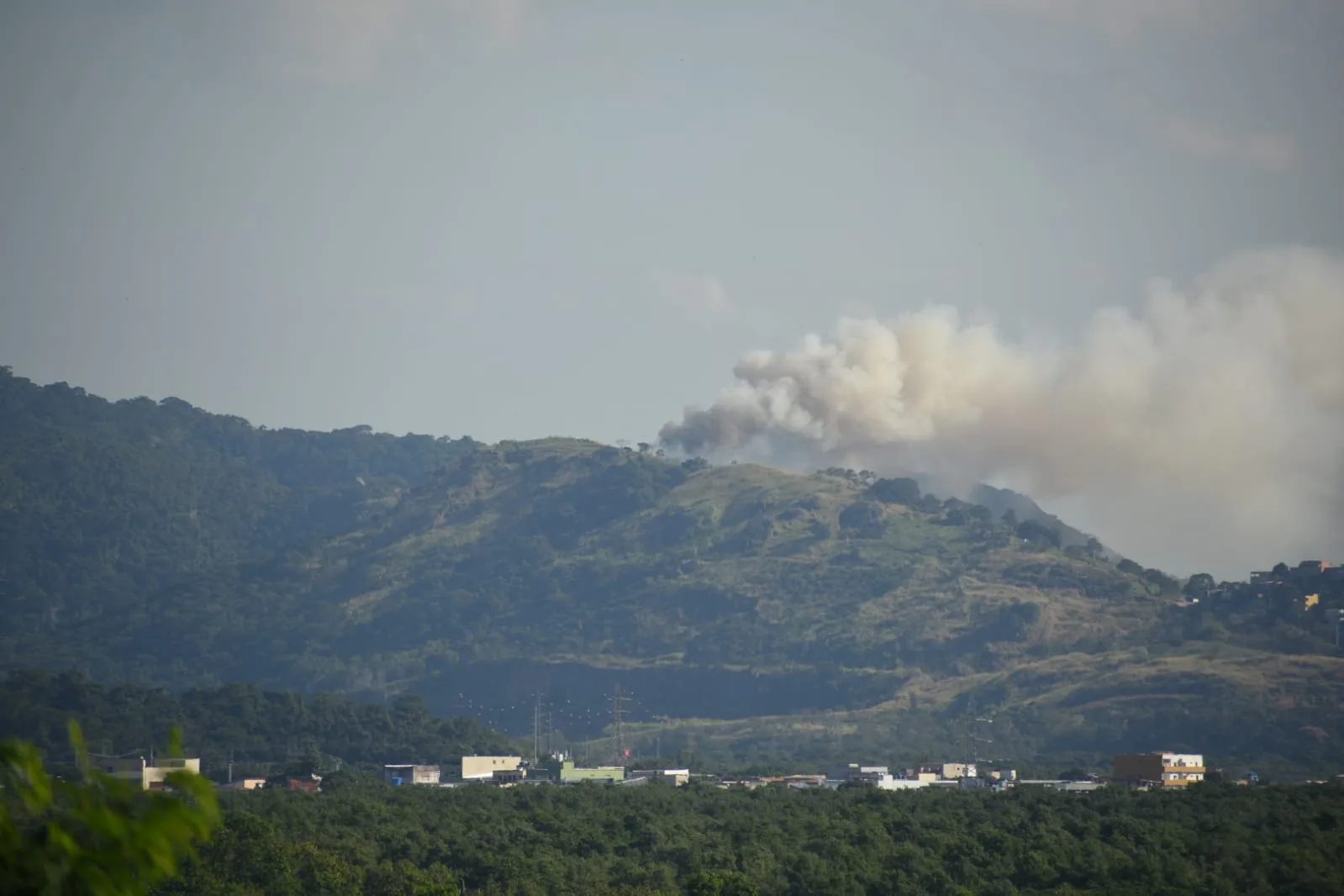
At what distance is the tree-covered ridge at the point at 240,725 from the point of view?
6211 inches

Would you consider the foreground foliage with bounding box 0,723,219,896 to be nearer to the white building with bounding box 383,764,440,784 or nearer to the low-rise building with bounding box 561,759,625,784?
the white building with bounding box 383,764,440,784

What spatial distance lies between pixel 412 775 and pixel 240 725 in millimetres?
40523

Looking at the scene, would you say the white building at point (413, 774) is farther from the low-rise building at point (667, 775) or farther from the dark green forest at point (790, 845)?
the dark green forest at point (790, 845)

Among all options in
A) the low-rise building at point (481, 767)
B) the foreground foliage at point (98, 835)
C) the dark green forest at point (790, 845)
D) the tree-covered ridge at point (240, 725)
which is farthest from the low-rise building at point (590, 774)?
the foreground foliage at point (98, 835)

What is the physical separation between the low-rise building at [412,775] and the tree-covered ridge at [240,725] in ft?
20.5

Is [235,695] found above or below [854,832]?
above

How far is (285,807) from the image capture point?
296 ft

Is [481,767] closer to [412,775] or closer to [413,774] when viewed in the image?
[412,775]

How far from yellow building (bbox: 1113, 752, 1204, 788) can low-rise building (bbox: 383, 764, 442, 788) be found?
4827 cm

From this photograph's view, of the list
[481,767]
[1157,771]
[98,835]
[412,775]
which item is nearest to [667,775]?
[481,767]

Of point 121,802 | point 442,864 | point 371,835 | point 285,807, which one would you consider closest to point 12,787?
point 121,802

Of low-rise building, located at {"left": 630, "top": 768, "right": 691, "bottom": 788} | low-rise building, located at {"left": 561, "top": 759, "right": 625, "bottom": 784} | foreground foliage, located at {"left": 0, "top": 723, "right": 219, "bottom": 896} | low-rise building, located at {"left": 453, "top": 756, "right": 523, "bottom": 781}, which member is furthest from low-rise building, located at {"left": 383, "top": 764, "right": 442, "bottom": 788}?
foreground foliage, located at {"left": 0, "top": 723, "right": 219, "bottom": 896}

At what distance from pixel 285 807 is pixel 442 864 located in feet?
68.2

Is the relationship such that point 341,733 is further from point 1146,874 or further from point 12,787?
point 12,787
